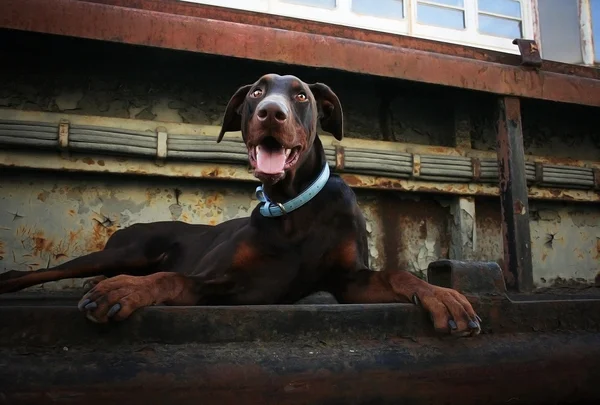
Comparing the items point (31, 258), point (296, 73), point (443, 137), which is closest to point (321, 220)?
point (296, 73)

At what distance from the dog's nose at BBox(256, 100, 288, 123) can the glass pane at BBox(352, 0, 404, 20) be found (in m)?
5.27

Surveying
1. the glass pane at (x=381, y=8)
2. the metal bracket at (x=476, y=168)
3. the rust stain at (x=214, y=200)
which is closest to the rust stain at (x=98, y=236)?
the rust stain at (x=214, y=200)

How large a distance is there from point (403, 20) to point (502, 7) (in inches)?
65.6

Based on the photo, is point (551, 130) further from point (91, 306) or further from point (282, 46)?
point (91, 306)

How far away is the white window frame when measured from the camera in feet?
21.5

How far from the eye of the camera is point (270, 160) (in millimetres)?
2252

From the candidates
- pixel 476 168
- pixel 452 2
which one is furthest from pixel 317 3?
pixel 476 168

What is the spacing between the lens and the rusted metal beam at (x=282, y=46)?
3.53 meters

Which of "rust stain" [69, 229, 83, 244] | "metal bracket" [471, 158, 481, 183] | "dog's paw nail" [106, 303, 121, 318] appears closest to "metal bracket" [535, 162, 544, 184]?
"metal bracket" [471, 158, 481, 183]

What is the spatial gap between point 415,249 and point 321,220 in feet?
8.73

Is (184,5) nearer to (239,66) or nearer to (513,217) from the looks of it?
(239,66)

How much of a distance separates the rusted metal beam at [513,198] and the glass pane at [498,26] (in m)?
3.57

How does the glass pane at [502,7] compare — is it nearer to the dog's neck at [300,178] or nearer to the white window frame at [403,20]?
the white window frame at [403,20]

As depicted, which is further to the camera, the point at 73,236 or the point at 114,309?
the point at 73,236
